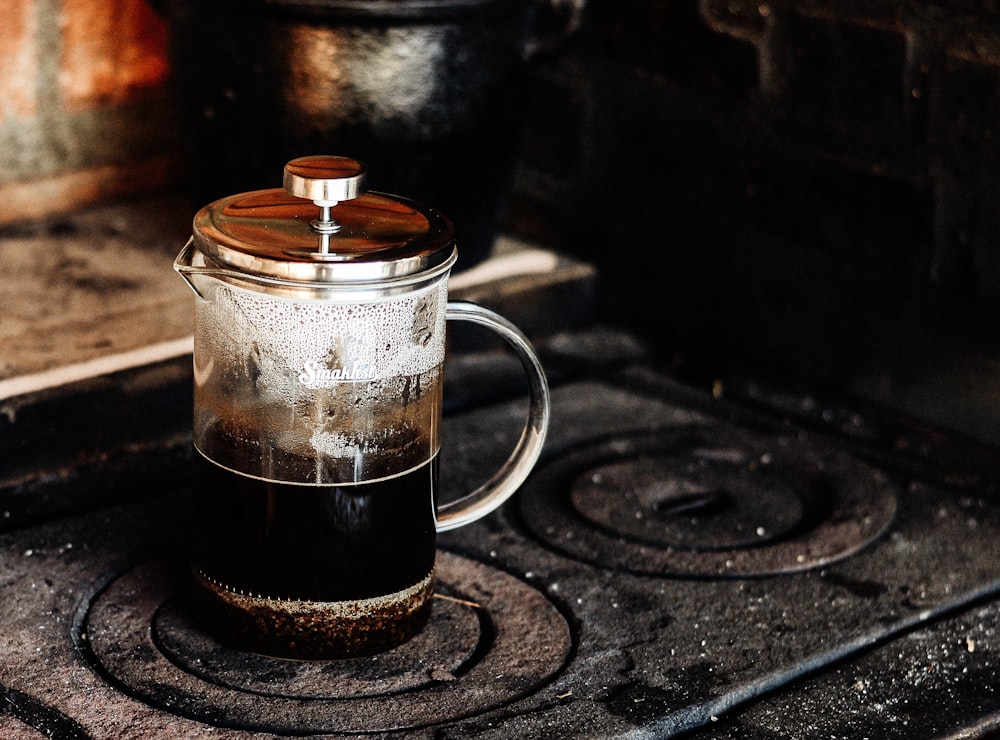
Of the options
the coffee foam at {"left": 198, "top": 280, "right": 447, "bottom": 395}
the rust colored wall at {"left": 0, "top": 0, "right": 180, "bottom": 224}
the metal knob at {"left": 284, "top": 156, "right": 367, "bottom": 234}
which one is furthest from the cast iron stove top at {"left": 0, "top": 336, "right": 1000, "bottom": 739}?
the rust colored wall at {"left": 0, "top": 0, "right": 180, "bottom": 224}

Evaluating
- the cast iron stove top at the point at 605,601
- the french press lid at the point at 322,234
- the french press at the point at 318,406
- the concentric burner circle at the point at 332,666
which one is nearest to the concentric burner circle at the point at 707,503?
the cast iron stove top at the point at 605,601

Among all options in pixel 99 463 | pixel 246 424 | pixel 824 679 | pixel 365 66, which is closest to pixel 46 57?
pixel 365 66

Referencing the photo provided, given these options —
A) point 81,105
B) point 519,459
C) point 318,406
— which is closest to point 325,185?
point 318,406

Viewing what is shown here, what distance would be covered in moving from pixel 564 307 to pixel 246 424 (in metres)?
0.79

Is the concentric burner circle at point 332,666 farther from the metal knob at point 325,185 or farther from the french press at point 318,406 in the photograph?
the metal knob at point 325,185

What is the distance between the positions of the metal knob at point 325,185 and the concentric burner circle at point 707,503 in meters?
0.42

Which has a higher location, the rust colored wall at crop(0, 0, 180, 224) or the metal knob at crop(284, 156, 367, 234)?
the metal knob at crop(284, 156, 367, 234)

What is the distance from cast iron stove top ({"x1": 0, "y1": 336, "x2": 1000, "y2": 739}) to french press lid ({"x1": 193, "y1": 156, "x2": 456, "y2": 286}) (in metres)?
0.30

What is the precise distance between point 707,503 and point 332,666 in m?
0.46

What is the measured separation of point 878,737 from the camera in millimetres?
941

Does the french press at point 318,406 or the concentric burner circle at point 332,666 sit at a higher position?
the french press at point 318,406

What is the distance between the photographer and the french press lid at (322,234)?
34.1 inches

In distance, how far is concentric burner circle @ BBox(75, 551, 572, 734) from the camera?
0.93 meters

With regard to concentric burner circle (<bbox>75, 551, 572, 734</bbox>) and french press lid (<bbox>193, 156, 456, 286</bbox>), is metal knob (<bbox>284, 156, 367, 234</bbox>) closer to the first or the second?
french press lid (<bbox>193, 156, 456, 286</bbox>)
